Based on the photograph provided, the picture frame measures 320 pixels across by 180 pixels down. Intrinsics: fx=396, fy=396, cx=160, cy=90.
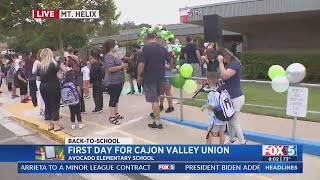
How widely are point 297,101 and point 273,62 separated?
9.97 m

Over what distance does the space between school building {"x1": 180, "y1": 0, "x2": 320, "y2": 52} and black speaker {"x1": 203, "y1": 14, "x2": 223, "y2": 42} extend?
4.74 meters

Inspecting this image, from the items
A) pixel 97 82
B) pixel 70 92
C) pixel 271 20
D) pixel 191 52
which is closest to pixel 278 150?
pixel 70 92

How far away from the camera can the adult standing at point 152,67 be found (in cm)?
721

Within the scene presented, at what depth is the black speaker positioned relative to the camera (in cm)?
1049

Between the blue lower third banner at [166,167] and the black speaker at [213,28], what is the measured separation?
5963 mm

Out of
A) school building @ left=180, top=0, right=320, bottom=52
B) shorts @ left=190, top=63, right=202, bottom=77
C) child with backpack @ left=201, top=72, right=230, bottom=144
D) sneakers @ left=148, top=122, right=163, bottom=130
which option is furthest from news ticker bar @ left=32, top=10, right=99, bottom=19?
child with backpack @ left=201, top=72, right=230, bottom=144

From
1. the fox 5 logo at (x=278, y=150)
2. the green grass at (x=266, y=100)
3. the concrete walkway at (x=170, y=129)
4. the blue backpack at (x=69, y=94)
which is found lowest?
the concrete walkway at (x=170, y=129)

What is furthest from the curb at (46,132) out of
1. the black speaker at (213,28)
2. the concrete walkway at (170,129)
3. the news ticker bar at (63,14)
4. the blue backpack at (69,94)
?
the news ticker bar at (63,14)

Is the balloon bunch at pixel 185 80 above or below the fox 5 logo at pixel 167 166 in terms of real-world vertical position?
above

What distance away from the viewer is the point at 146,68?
288 inches

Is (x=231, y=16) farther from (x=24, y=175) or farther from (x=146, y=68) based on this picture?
(x=24, y=175)

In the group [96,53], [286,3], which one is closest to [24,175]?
[96,53]

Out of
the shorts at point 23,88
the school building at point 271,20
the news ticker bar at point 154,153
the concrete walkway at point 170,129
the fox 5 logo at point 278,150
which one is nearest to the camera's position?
the news ticker bar at point 154,153

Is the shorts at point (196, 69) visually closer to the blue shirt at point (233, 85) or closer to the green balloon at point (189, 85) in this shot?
the green balloon at point (189, 85)
